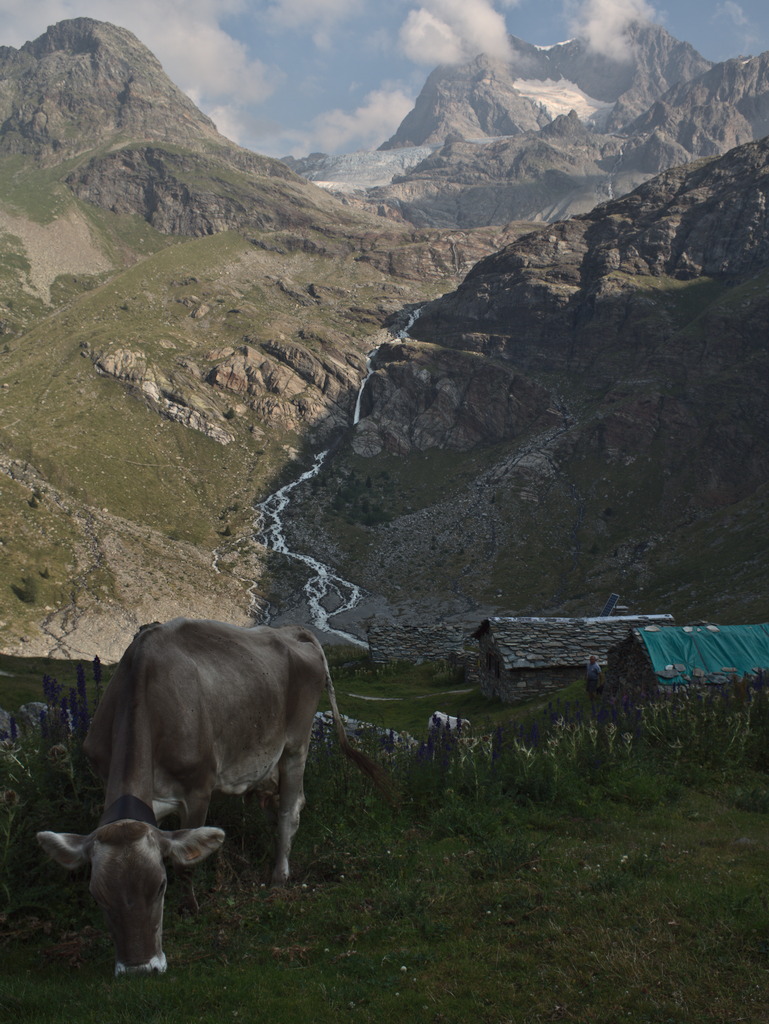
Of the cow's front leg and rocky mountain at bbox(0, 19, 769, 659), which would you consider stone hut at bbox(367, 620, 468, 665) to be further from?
the cow's front leg

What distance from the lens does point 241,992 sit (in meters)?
5.66

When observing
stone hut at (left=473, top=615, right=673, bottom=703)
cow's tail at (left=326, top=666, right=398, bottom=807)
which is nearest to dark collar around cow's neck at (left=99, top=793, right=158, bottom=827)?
cow's tail at (left=326, top=666, right=398, bottom=807)

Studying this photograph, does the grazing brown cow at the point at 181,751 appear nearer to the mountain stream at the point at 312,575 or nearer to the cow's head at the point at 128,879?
the cow's head at the point at 128,879

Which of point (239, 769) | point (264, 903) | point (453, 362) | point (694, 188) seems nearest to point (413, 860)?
point (264, 903)

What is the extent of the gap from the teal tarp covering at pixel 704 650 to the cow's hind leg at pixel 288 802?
16918 millimetres

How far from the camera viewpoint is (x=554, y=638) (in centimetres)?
3550

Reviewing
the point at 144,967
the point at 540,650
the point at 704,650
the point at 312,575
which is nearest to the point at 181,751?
the point at 144,967

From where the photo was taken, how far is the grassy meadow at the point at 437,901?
553cm

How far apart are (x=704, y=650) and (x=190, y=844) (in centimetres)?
2217

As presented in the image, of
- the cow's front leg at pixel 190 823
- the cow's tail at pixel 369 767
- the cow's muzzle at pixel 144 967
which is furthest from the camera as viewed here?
the cow's tail at pixel 369 767

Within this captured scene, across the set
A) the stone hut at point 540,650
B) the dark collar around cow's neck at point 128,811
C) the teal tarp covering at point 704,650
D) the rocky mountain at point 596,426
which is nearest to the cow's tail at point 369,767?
the dark collar around cow's neck at point 128,811

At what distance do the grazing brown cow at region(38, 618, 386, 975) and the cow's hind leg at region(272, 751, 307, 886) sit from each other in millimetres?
15

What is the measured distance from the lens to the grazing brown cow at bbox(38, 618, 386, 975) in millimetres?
5961

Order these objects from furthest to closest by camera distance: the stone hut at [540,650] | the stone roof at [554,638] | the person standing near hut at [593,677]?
the stone roof at [554,638]
the stone hut at [540,650]
the person standing near hut at [593,677]
